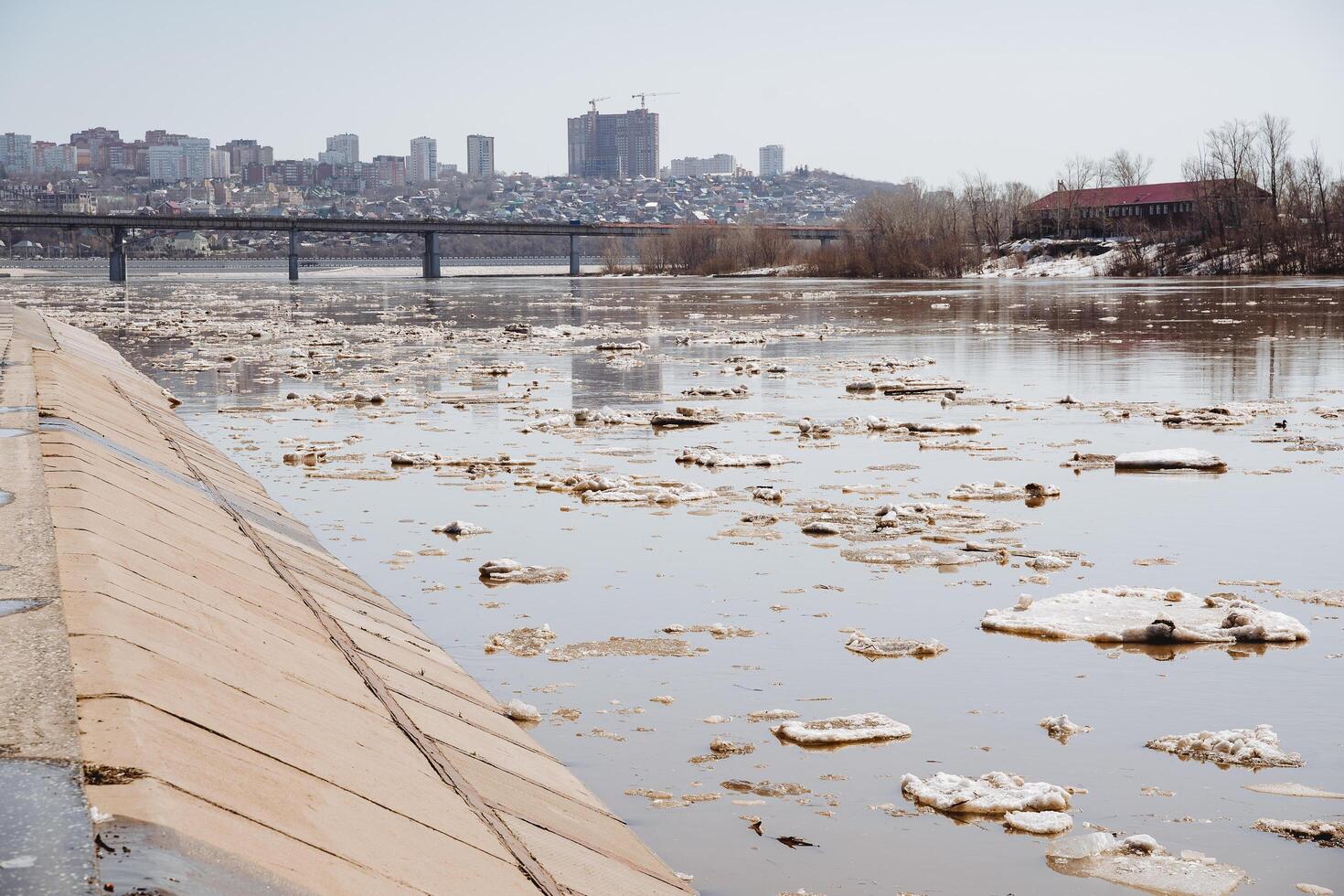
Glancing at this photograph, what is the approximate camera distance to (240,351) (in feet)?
104

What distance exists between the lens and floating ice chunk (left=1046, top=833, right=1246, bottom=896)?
4.56 meters

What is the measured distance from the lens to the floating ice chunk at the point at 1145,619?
24.6ft

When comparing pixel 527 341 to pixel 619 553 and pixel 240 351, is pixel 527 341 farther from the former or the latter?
→ pixel 619 553

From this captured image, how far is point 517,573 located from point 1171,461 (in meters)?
6.64

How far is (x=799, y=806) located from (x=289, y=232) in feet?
531

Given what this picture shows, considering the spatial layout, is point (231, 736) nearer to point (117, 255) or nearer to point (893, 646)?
point (893, 646)

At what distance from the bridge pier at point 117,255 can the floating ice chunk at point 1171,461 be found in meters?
133

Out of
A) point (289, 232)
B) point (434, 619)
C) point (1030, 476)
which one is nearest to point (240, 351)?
point (1030, 476)

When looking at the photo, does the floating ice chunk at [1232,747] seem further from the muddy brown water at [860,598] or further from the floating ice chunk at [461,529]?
the floating ice chunk at [461,529]

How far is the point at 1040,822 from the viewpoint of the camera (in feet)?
16.6

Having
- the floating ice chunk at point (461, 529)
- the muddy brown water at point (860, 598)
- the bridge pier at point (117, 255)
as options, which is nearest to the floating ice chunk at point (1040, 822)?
the muddy brown water at point (860, 598)

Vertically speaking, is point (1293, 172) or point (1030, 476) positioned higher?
point (1293, 172)

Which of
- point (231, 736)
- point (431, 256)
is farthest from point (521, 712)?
point (431, 256)

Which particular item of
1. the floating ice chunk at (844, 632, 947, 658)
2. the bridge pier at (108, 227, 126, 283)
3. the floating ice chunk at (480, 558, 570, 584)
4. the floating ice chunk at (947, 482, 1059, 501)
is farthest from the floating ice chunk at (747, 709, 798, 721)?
the bridge pier at (108, 227, 126, 283)
